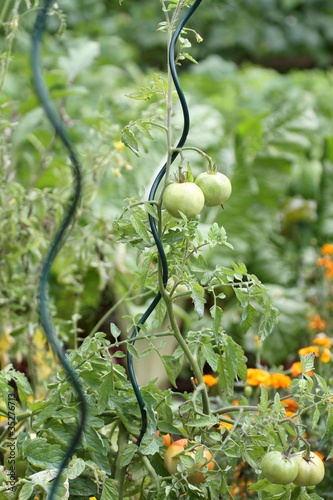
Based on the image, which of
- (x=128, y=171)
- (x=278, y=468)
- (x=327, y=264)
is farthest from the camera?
(x=327, y=264)

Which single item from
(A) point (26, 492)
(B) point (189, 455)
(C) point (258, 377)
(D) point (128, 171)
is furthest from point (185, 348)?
(D) point (128, 171)

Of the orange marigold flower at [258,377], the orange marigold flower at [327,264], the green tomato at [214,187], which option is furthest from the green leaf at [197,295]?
the orange marigold flower at [327,264]

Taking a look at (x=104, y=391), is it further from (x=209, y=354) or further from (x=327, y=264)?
(x=327, y=264)

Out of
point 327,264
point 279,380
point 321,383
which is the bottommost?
point 327,264

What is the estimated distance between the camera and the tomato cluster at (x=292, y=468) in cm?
100

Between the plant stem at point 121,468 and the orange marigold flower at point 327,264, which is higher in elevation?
the plant stem at point 121,468

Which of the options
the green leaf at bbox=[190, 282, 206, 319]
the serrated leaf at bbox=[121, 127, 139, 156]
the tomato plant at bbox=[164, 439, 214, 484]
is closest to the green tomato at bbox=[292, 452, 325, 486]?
the tomato plant at bbox=[164, 439, 214, 484]

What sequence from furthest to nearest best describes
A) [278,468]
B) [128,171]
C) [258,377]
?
[128,171] < [258,377] < [278,468]

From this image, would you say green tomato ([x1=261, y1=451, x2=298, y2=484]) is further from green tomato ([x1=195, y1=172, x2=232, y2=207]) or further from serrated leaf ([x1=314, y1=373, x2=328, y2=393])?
green tomato ([x1=195, y1=172, x2=232, y2=207])

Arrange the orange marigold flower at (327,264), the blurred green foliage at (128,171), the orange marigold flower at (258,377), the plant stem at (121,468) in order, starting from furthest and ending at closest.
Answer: the orange marigold flower at (327,264) < the blurred green foliage at (128,171) < the orange marigold flower at (258,377) < the plant stem at (121,468)

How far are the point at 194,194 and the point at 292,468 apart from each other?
1.14 feet

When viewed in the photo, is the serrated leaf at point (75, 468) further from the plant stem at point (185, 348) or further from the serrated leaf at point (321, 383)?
the serrated leaf at point (321, 383)

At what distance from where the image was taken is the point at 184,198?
3.26 feet

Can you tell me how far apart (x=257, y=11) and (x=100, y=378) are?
614 centimetres
